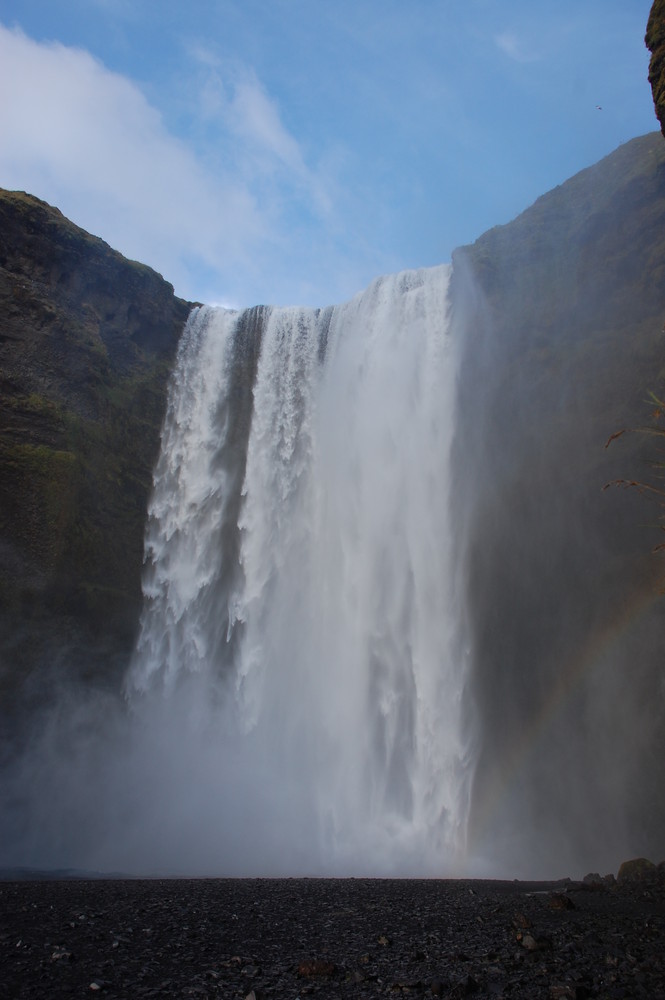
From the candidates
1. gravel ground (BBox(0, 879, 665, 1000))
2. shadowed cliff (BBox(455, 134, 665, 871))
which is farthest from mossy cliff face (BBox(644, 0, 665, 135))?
shadowed cliff (BBox(455, 134, 665, 871))

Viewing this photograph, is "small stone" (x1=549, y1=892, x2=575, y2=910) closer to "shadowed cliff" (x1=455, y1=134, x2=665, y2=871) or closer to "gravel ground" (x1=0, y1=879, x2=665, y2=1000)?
"gravel ground" (x1=0, y1=879, x2=665, y2=1000)

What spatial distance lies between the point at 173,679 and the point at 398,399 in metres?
12.5

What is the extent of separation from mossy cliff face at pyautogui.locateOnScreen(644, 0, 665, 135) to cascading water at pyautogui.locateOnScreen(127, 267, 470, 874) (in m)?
14.1

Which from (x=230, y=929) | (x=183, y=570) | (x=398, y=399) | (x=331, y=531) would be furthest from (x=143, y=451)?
(x=230, y=929)

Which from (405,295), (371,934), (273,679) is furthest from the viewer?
(405,295)

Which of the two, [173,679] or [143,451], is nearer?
[173,679]

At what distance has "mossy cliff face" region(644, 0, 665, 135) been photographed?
9.05 metres

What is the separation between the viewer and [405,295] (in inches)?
1000

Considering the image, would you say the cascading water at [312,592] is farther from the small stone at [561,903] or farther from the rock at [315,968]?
the rock at [315,968]

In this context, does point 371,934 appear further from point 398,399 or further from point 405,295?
point 405,295

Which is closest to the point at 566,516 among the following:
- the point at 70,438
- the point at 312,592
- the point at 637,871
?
the point at 312,592

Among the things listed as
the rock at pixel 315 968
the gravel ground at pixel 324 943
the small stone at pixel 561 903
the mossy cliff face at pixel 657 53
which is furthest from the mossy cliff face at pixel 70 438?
the mossy cliff face at pixel 657 53

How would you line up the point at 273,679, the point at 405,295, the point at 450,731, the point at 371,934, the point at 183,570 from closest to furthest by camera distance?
the point at 371,934 → the point at 450,731 → the point at 273,679 → the point at 183,570 → the point at 405,295

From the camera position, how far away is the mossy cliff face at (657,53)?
356 inches
